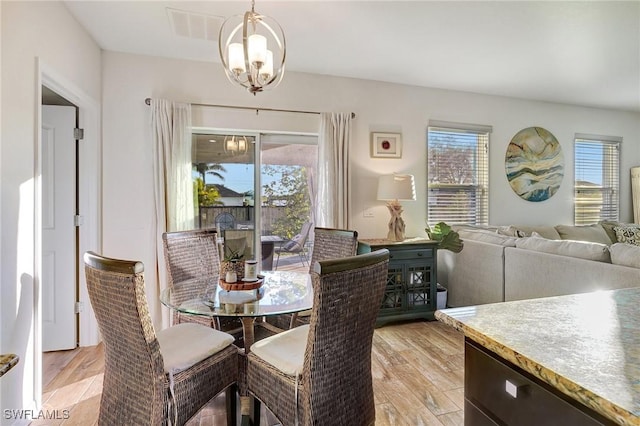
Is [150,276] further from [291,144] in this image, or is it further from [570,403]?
[570,403]

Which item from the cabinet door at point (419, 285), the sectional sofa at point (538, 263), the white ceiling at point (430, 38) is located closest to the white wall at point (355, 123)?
the white ceiling at point (430, 38)

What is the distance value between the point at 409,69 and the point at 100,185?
330 cm

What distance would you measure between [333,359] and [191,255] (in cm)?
151

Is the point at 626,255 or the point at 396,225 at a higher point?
the point at 396,225

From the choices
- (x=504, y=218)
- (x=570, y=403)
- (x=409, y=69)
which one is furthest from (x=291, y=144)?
(x=570, y=403)

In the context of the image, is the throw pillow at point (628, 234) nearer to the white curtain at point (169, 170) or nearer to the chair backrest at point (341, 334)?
the chair backrest at point (341, 334)

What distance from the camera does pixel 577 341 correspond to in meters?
0.81

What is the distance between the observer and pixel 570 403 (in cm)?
66

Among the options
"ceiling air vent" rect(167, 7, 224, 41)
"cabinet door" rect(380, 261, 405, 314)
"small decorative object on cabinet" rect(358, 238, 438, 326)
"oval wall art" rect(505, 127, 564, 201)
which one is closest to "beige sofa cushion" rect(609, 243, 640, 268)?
"small decorative object on cabinet" rect(358, 238, 438, 326)

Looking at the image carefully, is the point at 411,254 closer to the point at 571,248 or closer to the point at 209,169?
the point at 571,248

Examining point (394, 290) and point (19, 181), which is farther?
point (394, 290)

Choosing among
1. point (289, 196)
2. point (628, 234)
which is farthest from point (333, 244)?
point (628, 234)

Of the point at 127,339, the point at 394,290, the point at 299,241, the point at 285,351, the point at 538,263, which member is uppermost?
the point at 299,241

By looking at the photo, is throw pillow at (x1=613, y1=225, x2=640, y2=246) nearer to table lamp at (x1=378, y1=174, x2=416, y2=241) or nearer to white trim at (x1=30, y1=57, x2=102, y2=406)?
table lamp at (x1=378, y1=174, x2=416, y2=241)
